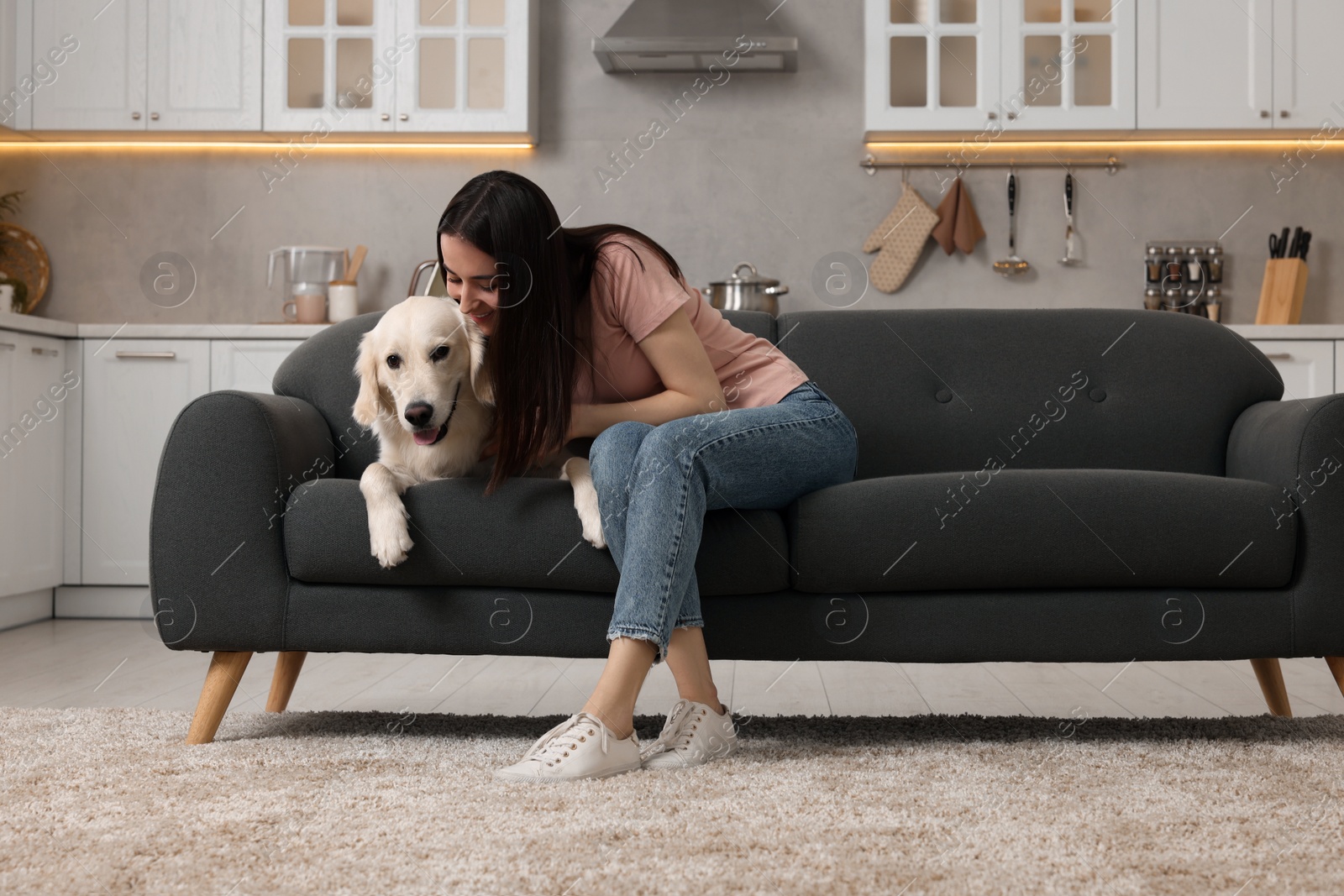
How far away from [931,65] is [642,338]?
2539 millimetres

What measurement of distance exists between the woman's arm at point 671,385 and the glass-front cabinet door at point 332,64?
8.11 feet

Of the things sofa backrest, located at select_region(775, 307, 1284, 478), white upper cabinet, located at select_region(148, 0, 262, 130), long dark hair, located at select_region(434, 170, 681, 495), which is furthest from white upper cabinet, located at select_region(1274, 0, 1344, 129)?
white upper cabinet, located at select_region(148, 0, 262, 130)

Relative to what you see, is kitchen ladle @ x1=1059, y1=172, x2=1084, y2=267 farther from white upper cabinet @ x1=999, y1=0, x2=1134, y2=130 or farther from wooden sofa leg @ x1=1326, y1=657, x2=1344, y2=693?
wooden sofa leg @ x1=1326, y1=657, x2=1344, y2=693

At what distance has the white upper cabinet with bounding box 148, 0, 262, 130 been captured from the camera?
12.1ft

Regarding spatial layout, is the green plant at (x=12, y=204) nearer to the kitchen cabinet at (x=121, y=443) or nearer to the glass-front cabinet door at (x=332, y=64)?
the kitchen cabinet at (x=121, y=443)

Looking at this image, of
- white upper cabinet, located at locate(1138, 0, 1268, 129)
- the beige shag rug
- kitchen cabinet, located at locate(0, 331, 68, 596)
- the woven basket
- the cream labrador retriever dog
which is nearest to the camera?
the beige shag rug

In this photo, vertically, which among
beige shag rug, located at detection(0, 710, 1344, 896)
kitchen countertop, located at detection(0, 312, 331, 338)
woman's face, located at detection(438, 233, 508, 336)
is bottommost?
beige shag rug, located at detection(0, 710, 1344, 896)

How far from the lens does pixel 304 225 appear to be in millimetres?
3992

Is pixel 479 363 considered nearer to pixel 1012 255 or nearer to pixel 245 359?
pixel 245 359

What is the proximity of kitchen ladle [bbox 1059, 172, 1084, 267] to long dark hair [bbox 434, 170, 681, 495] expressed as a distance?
2.61 metres

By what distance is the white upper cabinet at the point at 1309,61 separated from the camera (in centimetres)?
353

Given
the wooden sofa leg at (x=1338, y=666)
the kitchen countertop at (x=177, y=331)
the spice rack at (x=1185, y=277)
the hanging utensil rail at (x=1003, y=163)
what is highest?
the hanging utensil rail at (x=1003, y=163)

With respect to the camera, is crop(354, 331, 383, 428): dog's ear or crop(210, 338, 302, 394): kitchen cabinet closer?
crop(354, 331, 383, 428): dog's ear

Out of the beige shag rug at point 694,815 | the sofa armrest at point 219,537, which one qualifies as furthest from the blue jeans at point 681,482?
the sofa armrest at point 219,537
